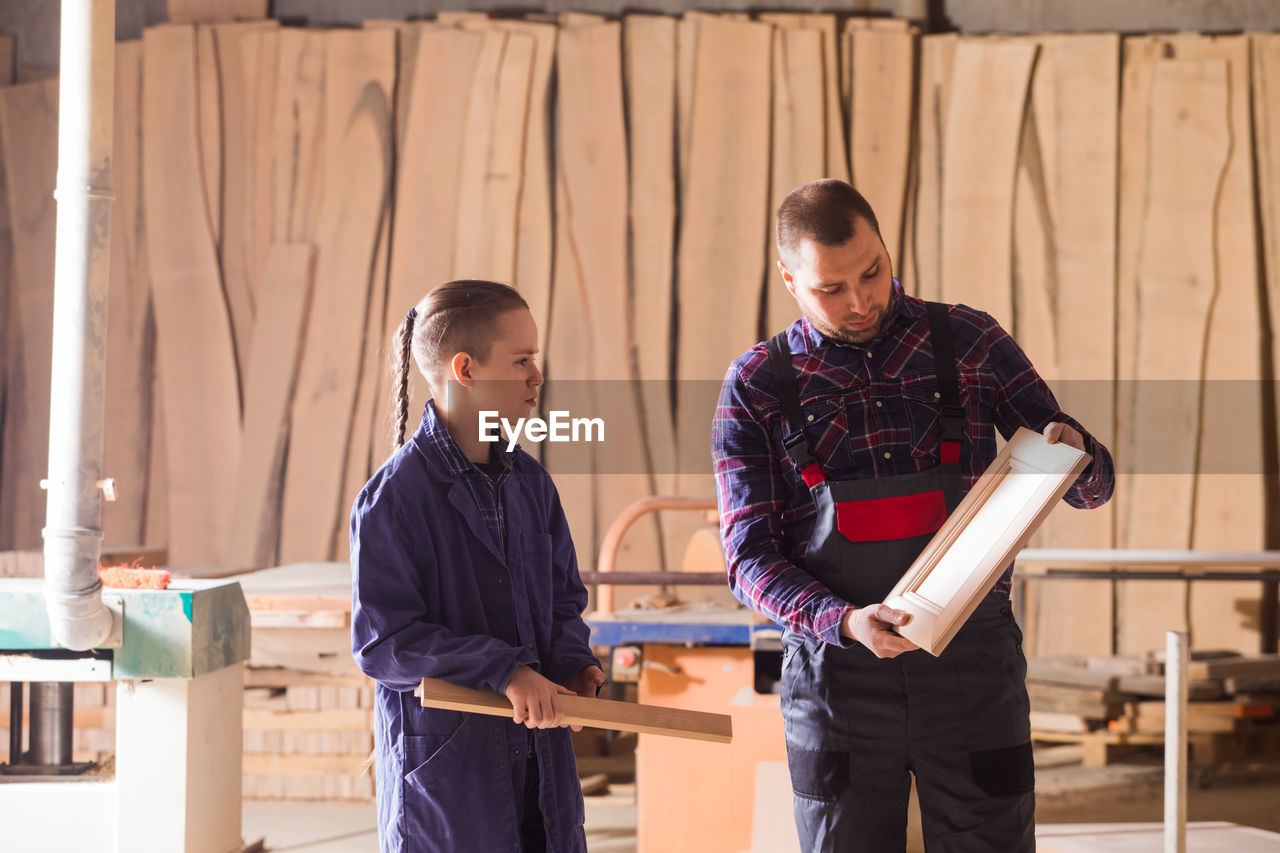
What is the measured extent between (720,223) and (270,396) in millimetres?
2450

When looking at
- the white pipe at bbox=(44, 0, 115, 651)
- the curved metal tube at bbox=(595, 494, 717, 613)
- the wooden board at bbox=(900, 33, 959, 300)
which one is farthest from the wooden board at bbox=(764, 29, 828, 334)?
the white pipe at bbox=(44, 0, 115, 651)

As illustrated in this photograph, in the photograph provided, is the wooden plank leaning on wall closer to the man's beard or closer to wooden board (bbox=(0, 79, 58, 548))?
wooden board (bbox=(0, 79, 58, 548))

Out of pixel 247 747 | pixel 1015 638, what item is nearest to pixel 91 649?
pixel 247 747

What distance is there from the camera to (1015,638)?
1.90 meters

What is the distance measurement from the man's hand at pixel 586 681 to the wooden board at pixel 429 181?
3884mm

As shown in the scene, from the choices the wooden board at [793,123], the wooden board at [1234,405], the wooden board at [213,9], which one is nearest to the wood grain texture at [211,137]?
the wooden board at [213,9]

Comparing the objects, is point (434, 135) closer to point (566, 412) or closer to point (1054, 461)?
point (566, 412)

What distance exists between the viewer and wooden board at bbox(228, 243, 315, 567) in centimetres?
554

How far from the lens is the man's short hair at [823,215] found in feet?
6.18

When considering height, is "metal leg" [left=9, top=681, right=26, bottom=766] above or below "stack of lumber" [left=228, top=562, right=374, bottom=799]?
above

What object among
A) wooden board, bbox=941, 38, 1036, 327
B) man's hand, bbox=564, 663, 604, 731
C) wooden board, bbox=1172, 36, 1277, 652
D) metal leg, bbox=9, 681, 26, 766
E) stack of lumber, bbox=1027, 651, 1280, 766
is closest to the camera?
man's hand, bbox=564, 663, 604, 731

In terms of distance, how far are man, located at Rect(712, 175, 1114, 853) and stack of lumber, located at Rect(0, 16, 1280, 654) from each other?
3488mm

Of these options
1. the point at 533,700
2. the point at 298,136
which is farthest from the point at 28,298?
the point at 533,700

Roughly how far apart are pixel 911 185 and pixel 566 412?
2111 millimetres
